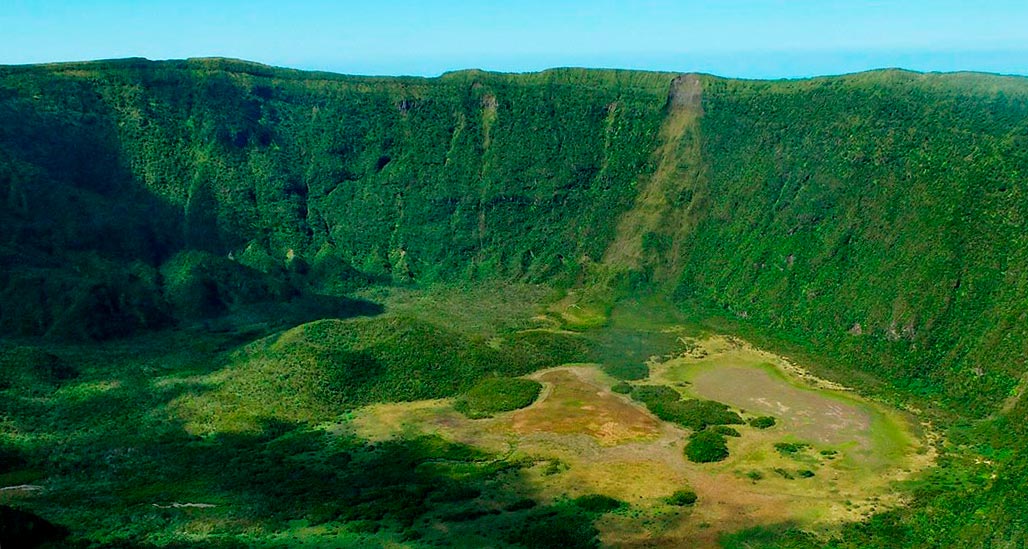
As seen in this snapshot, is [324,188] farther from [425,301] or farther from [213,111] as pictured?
[425,301]

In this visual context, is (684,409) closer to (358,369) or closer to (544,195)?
(358,369)

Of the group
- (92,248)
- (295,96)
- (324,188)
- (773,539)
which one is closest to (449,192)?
(324,188)

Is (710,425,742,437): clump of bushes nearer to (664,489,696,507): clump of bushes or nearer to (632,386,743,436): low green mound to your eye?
(632,386,743,436): low green mound

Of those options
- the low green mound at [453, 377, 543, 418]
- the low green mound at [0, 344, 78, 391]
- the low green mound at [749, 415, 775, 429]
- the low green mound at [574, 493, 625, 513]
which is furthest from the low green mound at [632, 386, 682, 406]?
the low green mound at [0, 344, 78, 391]

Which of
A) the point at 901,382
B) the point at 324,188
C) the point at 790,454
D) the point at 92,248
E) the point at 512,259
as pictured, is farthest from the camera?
the point at 324,188

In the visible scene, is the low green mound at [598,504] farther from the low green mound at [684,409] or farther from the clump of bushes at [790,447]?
the clump of bushes at [790,447]

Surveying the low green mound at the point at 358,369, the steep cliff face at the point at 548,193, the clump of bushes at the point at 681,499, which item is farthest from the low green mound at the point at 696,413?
the steep cliff face at the point at 548,193
